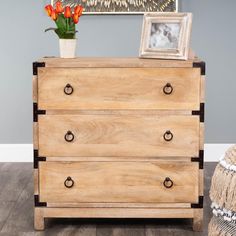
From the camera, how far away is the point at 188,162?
90.7 inches

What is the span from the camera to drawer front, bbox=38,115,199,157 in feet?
7.51

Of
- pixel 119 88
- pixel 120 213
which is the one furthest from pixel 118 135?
pixel 120 213

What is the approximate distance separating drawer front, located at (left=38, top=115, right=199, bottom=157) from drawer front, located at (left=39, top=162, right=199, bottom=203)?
5cm

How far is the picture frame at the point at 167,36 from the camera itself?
234 centimetres

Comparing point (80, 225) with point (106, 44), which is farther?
point (106, 44)

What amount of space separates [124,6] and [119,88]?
1.19 meters

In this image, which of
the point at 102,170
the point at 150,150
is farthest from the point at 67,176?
the point at 150,150

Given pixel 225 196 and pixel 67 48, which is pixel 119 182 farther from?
pixel 225 196

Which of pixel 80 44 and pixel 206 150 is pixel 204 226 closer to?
pixel 206 150

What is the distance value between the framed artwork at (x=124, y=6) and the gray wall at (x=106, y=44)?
5 cm

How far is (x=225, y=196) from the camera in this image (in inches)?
59.8

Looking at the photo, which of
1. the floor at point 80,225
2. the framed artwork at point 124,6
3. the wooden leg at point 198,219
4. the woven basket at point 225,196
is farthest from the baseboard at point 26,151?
the woven basket at point 225,196

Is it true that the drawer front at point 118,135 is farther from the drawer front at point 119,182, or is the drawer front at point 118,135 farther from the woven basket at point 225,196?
the woven basket at point 225,196

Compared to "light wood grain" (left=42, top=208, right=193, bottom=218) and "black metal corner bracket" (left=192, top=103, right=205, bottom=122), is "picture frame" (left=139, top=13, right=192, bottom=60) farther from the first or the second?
"light wood grain" (left=42, top=208, right=193, bottom=218)
